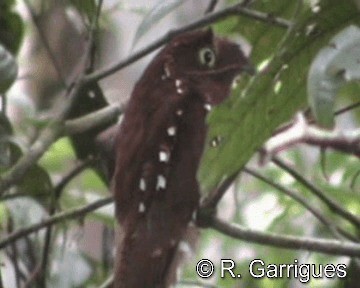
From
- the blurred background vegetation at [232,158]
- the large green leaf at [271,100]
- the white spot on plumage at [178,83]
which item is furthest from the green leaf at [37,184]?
the large green leaf at [271,100]

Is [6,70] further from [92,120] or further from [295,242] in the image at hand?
[295,242]

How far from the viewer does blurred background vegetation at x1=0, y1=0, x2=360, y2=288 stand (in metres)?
0.55

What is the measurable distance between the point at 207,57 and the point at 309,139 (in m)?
0.12

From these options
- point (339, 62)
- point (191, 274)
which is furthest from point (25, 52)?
point (339, 62)

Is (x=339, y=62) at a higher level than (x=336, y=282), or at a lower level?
higher

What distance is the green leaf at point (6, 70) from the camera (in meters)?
0.74

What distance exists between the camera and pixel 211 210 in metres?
0.69

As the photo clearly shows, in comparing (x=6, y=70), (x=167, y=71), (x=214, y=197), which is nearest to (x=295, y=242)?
(x=214, y=197)

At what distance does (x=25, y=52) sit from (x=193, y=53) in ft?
3.12

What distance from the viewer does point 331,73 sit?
0.45 meters

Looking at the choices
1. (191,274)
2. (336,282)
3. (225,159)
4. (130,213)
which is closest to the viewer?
(225,159)

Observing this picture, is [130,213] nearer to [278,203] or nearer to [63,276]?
[63,276]

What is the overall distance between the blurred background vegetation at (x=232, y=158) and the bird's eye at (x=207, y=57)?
0.03 m

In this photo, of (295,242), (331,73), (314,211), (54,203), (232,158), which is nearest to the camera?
(331,73)
